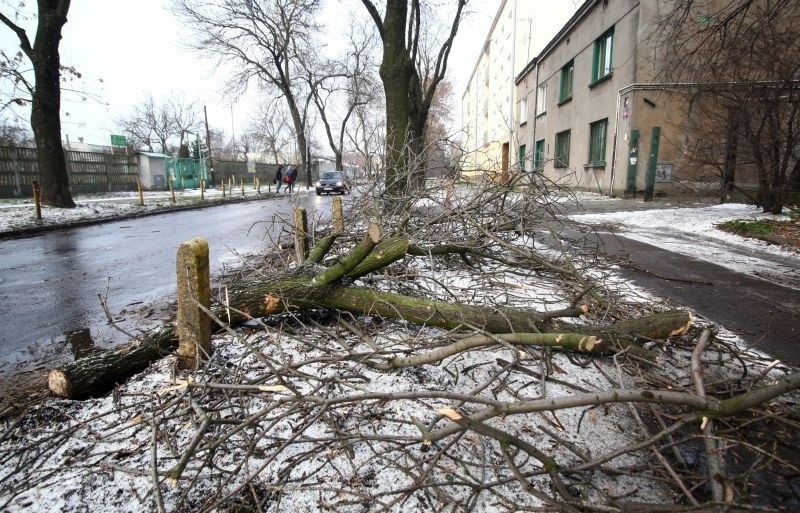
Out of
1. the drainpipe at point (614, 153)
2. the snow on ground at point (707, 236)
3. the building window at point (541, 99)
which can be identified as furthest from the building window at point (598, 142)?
the building window at point (541, 99)

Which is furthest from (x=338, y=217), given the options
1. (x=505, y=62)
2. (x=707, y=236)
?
(x=505, y=62)

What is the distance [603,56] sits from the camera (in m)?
15.2

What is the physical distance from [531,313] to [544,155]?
2015cm

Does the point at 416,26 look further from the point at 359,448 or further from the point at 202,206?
the point at 359,448

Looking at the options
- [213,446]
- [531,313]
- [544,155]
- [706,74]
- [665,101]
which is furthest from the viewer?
[544,155]

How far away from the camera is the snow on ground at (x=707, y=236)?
5.48 meters

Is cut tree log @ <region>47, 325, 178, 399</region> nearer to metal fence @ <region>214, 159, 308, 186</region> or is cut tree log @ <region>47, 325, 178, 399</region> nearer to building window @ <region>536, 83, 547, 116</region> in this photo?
building window @ <region>536, 83, 547, 116</region>

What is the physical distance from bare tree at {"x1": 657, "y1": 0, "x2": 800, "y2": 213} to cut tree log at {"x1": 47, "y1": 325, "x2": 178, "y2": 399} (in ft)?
25.1

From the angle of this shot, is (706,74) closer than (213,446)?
No

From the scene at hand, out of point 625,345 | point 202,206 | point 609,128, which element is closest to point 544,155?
point 609,128

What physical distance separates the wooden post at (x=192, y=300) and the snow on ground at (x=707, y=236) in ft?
14.3

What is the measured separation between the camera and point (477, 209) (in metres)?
3.83

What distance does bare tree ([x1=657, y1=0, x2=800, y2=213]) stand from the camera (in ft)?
21.8

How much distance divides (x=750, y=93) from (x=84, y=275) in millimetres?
11024
